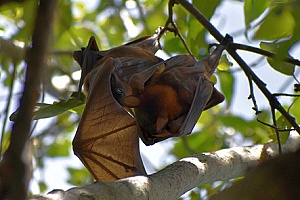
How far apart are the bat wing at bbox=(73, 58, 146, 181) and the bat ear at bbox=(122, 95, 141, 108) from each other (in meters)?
0.10

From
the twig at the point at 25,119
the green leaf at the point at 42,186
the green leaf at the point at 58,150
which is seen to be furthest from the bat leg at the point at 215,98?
the green leaf at the point at 58,150

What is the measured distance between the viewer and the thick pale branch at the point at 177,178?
1.08 metres

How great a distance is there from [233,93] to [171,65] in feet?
5.21

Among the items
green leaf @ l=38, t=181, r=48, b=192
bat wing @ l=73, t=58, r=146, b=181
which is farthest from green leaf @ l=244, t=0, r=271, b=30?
green leaf @ l=38, t=181, r=48, b=192

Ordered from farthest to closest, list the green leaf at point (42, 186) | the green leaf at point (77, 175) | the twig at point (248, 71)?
the green leaf at point (77, 175) < the green leaf at point (42, 186) < the twig at point (248, 71)

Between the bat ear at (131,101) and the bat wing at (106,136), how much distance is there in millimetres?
99

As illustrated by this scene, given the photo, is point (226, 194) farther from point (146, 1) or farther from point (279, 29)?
point (146, 1)

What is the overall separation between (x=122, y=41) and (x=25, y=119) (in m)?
3.60

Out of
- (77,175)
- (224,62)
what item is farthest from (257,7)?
(77,175)

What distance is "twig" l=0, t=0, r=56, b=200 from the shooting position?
0.54 metres

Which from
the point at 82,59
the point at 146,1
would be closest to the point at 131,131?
the point at 82,59

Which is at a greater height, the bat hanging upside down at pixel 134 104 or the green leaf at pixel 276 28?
the green leaf at pixel 276 28

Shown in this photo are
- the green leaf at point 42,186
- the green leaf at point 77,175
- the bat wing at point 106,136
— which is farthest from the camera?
the green leaf at point 77,175

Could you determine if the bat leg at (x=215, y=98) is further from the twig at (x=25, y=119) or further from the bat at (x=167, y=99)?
the twig at (x=25, y=119)
